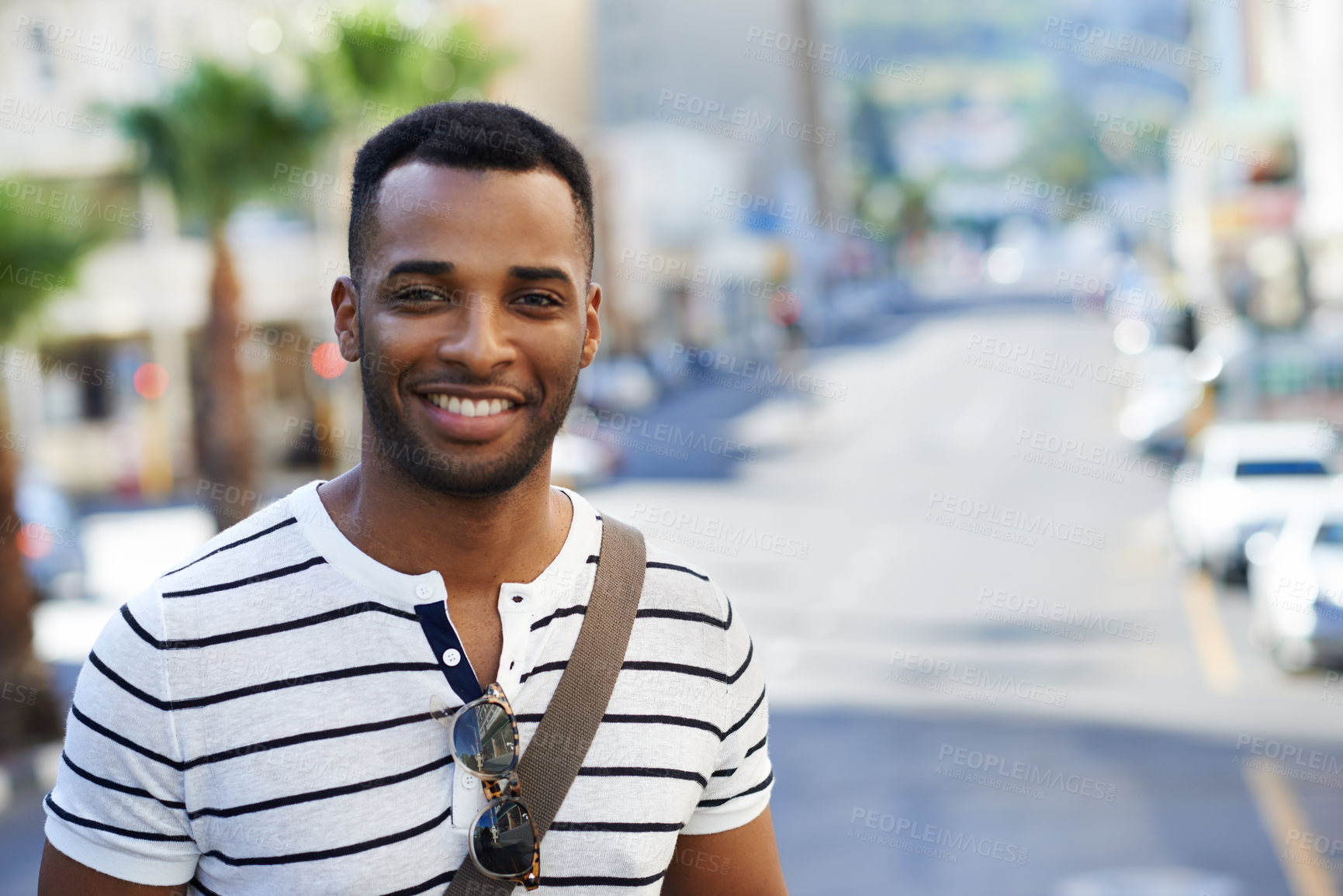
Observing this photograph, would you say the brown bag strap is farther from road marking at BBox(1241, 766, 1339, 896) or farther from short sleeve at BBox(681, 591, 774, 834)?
road marking at BBox(1241, 766, 1339, 896)

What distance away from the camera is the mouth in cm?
221

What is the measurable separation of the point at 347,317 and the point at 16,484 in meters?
12.2

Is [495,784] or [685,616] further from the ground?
[685,616]

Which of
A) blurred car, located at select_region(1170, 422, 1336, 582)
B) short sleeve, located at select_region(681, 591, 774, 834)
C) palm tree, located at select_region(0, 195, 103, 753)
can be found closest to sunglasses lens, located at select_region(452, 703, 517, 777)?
short sleeve, located at select_region(681, 591, 774, 834)

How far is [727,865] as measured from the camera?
2.52 metres

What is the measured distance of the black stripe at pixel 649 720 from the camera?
89.2 inches

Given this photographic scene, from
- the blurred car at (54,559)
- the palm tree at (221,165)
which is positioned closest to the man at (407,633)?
the palm tree at (221,165)

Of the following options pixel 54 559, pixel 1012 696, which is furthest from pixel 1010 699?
pixel 54 559

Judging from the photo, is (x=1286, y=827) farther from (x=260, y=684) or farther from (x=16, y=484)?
(x=16, y=484)

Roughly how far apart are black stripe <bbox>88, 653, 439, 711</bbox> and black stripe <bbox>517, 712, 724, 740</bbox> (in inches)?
6.5

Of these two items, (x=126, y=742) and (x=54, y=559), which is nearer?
(x=126, y=742)

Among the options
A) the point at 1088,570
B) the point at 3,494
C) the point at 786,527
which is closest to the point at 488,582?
the point at 3,494

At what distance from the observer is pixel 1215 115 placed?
51.5m

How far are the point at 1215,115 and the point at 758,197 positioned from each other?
24436 mm
